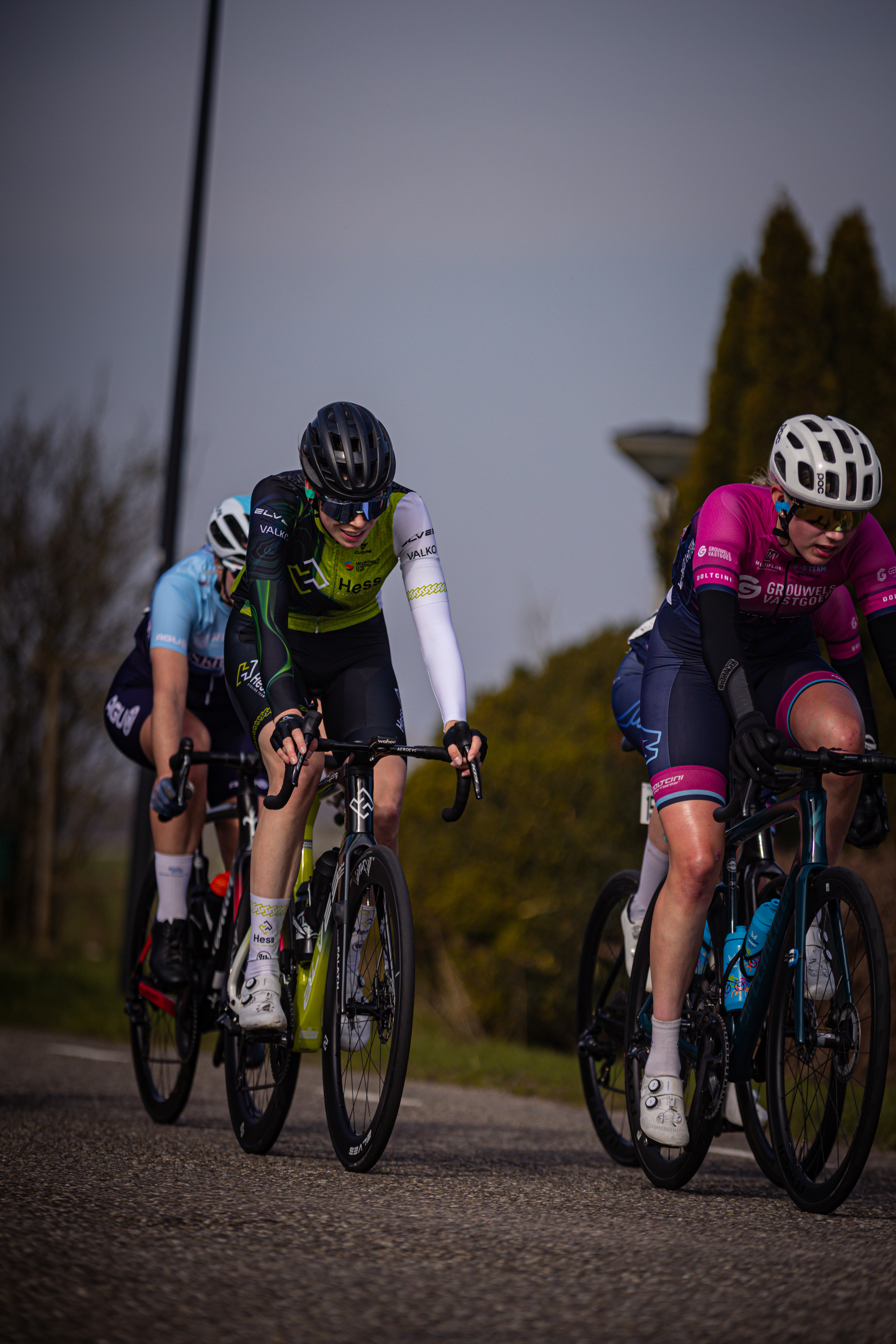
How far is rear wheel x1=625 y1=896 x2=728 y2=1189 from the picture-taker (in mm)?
3990

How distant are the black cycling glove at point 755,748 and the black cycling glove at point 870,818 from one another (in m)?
0.57

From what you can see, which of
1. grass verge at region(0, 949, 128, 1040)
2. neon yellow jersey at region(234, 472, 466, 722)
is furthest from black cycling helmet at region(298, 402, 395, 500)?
grass verge at region(0, 949, 128, 1040)

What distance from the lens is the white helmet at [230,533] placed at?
212 inches

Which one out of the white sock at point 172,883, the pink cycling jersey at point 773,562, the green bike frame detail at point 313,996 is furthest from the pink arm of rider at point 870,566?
the white sock at point 172,883

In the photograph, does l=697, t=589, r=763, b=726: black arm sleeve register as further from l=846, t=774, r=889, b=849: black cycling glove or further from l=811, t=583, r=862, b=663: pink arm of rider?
l=811, t=583, r=862, b=663: pink arm of rider

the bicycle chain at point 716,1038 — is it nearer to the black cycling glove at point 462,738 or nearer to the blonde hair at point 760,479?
the black cycling glove at point 462,738

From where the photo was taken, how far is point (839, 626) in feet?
15.3

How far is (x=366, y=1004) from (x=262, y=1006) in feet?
1.48

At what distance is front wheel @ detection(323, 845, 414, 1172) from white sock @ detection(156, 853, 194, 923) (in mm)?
1507

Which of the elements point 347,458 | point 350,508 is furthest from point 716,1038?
point 347,458

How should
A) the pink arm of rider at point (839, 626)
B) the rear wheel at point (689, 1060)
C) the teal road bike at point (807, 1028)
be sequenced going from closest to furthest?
the teal road bike at point (807, 1028), the rear wheel at point (689, 1060), the pink arm of rider at point (839, 626)

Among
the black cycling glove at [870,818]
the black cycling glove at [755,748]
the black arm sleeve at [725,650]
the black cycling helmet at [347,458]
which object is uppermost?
the black cycling helmet at [347,458]

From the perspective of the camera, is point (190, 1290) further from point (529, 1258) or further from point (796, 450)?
point (796, 450)

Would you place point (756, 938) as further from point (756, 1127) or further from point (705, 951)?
point (756, 1127)
